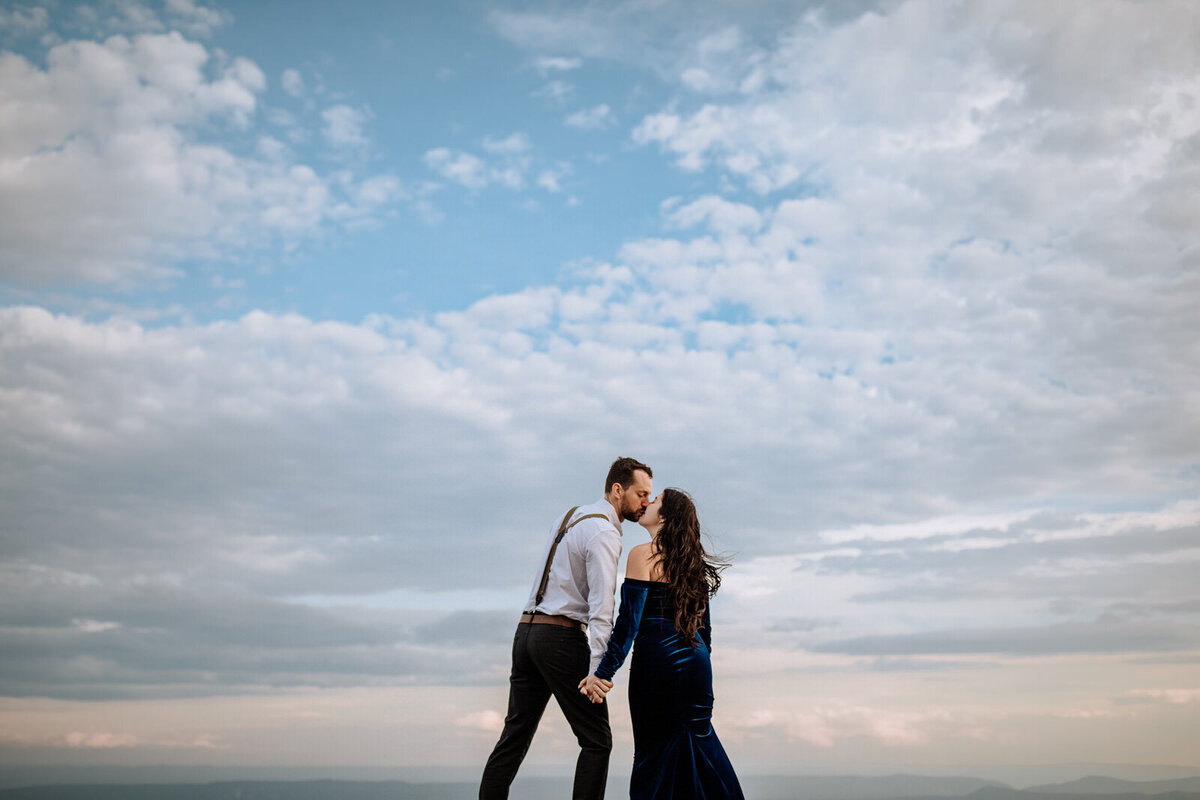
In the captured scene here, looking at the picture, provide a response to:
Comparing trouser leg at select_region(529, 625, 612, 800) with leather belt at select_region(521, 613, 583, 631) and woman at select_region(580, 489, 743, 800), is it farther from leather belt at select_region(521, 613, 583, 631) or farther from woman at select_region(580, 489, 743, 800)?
woman at select_region(580, 489, 743, 800)

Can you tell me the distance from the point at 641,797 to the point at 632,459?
220 cm

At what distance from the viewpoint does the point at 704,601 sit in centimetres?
650

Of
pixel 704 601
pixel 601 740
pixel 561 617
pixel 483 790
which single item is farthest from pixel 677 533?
pixel 483 790

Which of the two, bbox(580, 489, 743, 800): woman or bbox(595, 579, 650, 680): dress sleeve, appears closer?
bbox(595, 579, 650, 680): dress sleeve

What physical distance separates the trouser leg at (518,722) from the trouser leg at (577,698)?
0.11 metres

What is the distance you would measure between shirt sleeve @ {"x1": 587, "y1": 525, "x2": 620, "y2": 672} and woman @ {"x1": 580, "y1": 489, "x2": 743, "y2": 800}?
210 mm

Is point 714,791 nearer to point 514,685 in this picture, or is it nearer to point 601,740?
point 601,740

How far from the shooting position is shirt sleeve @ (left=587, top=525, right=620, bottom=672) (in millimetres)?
6109

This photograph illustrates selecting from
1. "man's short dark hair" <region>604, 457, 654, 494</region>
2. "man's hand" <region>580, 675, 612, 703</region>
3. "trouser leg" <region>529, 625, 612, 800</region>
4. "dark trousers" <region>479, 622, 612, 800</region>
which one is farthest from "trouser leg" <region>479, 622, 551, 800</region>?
"man's short dark hair" <region>604, 457, 654, 494</region>

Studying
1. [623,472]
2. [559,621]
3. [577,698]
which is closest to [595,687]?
[577,698]

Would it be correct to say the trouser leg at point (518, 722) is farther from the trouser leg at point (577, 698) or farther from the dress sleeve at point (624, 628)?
the dress sleeve at point (624, 628)

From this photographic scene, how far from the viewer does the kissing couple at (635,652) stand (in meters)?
6.20

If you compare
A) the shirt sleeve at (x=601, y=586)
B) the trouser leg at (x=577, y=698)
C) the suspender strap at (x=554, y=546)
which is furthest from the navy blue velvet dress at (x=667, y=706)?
the suspender strap at (x=554, y=546)

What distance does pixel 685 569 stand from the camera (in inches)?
254
